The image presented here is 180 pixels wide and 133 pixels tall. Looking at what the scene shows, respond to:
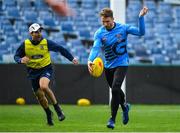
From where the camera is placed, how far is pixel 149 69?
2819cm

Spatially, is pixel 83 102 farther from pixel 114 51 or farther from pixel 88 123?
pixel 114 51

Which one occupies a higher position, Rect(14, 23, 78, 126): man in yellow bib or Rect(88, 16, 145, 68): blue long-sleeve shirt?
Rect(88, 16, 145, 68): blue long-sleeve shirt

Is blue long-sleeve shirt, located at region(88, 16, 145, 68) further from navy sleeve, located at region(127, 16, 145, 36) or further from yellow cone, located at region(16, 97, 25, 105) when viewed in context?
yellow cone, located at region(16, 97, 25, 105)

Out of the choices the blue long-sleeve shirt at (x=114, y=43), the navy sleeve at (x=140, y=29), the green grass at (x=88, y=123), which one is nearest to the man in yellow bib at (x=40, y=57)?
the green grass at (x=88, y=123)

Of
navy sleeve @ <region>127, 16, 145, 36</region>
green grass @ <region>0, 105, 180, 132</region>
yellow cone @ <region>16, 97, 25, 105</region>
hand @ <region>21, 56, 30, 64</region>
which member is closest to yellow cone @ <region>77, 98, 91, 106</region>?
yellow cone @ <region>16, 97, 25, 105</region>

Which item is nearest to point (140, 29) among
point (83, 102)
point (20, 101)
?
point (83, 102)

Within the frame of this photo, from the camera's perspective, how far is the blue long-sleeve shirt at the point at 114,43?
14.8 m

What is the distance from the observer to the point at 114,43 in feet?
48.5

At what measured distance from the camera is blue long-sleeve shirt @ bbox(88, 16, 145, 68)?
1475 cm

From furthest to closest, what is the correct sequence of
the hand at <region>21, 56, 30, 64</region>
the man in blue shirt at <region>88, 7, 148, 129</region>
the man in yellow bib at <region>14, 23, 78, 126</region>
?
the man in yellow bib at <region>14, 23, 78, 126</region> < the hand at <region>21, 56, 30, 64</region> < the man in blue shirt at <region>88, 7, 148, 129</region>

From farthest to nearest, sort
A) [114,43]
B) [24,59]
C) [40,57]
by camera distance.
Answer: [40,57], [24,59], [114,43]

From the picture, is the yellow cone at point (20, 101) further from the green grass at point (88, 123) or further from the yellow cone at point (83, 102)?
the green grass at point (88, 123)

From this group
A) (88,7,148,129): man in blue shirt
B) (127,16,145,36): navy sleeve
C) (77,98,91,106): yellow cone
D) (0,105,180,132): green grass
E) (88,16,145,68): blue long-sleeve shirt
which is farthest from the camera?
(77,98,91,106): yellow cone

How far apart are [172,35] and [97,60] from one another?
17017 millimetres
